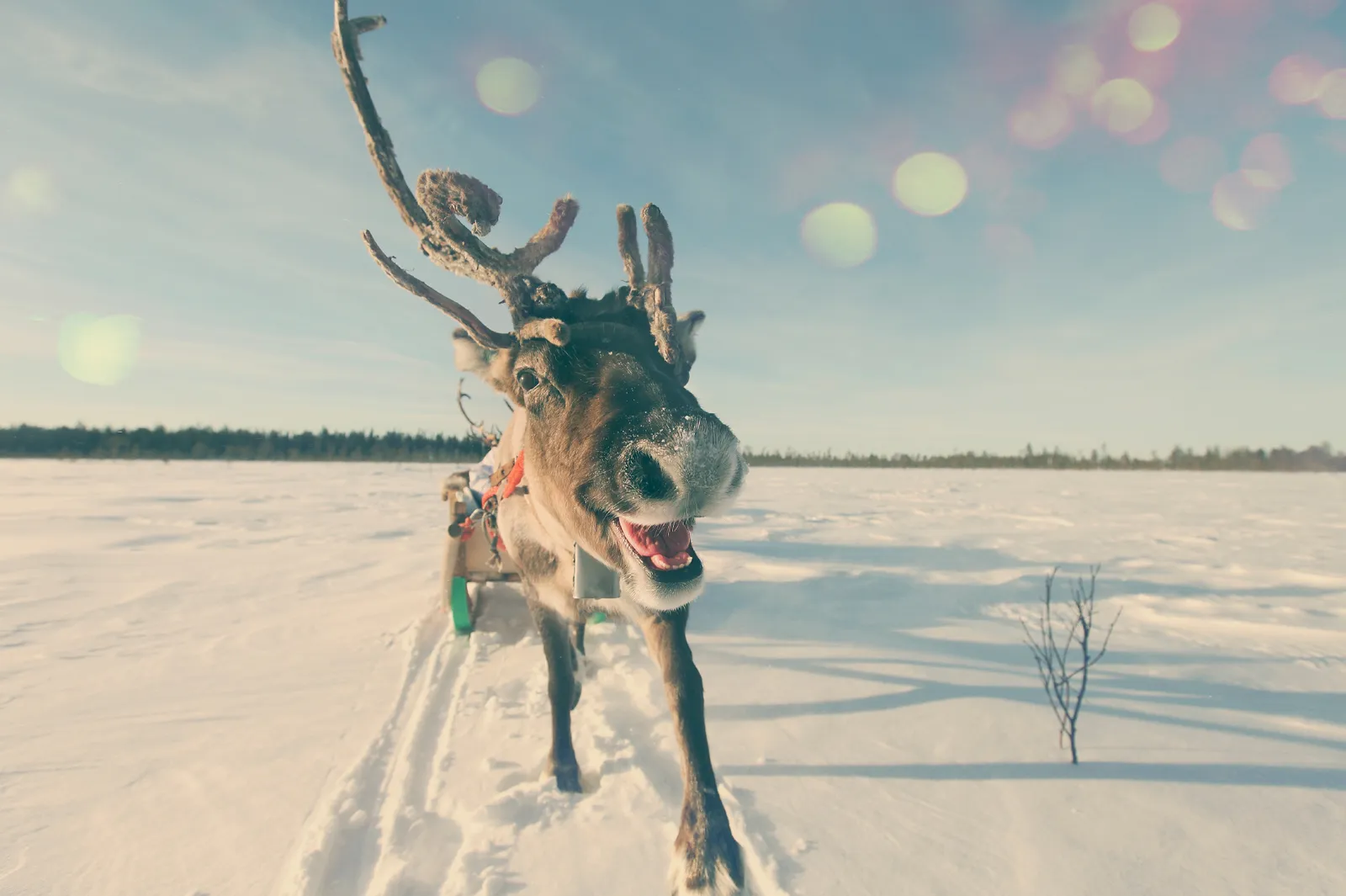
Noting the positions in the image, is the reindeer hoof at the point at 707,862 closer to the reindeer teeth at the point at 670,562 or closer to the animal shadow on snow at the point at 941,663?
the animal shadow on snow at the point at 941,663

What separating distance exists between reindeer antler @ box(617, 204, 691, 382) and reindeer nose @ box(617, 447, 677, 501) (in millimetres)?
783

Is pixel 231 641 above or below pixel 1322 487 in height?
below

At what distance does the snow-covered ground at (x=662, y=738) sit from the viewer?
2211mm

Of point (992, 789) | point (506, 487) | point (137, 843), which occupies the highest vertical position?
point (506, 487)

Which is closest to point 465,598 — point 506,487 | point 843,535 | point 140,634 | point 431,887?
point 506,487

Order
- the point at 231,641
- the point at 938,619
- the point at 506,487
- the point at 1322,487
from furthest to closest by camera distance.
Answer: the point at 1322,487, the point at 938,619, the point at 231,641, the point at 506,487

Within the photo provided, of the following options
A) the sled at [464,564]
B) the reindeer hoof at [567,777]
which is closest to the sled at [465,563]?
the sled at [464,564]

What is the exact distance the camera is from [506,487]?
3180mm

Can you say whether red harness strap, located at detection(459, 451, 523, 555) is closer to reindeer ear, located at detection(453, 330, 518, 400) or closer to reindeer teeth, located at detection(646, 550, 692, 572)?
reindeer ear, located at detection(453, 330, 518, 400)

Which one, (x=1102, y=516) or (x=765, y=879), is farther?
(x=1102, y=516)

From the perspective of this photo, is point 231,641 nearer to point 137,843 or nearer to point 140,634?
point 140,634

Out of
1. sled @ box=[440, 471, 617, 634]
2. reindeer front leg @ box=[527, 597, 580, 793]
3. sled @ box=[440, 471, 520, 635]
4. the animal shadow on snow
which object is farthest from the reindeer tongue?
sled @ box=[440, 471, 520, 635]

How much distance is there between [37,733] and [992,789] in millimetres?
4829

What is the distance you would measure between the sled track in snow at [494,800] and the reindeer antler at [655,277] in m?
1.92
